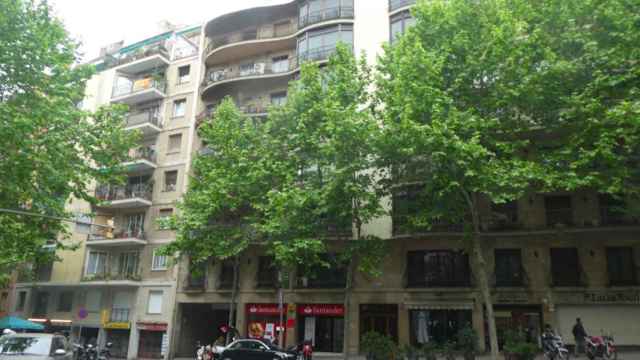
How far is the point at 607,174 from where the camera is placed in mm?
17906

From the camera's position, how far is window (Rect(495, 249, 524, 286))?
2363 centimetres

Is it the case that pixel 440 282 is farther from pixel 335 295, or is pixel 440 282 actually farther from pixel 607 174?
pixel 607 174

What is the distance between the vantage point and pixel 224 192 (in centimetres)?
2364

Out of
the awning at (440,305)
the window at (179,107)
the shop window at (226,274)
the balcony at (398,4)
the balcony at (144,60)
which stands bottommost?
the awning at (440,305)

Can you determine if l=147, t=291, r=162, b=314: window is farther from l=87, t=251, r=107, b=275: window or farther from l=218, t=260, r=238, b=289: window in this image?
l=87, t=251, r=107, b=275: window

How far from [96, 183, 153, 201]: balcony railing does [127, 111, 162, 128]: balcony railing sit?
4.48 meters

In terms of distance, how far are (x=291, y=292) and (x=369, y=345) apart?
30.8ft

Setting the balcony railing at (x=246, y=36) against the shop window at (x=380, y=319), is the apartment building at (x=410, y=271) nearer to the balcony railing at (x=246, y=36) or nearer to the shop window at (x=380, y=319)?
the shop window at (x=380, y=319)

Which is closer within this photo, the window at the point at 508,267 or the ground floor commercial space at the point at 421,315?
the ground floor commercial space at the point at 421,315

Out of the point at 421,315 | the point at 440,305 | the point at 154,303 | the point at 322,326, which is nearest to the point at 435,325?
the point at 421,315

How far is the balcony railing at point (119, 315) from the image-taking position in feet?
105

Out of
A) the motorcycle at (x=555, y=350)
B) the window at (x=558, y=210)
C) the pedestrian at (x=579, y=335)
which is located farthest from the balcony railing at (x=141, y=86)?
the pedestrian at (x=579, y=335)

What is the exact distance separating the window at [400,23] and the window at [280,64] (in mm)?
7659

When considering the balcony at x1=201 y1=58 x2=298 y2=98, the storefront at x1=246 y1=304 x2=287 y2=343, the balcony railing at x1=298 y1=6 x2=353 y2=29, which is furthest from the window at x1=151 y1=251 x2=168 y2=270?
the balcony railing at x1=298 y1=6 x2=353 y2=29
